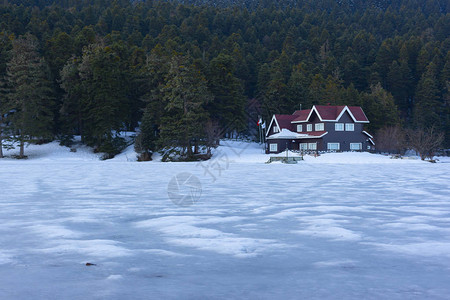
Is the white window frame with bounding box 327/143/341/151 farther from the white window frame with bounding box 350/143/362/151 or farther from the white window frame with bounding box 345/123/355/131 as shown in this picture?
the white window frame with bounding box 345/123/355/131

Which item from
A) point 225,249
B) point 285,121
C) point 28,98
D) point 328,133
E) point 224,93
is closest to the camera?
point 225,249

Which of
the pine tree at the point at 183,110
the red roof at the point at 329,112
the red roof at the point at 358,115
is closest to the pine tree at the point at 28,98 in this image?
the pine tree at the point at 183,110

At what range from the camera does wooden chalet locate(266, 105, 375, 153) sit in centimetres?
6438

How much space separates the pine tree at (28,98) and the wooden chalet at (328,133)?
38.5 m

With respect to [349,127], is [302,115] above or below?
above

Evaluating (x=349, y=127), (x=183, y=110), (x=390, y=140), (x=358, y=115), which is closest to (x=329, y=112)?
(x=349, y=127)

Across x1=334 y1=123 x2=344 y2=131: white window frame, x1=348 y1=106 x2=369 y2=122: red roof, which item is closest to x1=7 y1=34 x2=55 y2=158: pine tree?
x1=334 y1=123 x2=344 y2=131: white window frame

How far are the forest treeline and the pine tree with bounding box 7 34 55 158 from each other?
8.0 inches

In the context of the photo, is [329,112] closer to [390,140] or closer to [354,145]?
[354,145]

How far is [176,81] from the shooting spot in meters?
59.2

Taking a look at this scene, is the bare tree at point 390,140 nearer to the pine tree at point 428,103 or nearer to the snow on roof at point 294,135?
the snow on roof at point 294,135

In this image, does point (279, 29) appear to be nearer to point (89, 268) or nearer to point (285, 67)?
point (285, 67)

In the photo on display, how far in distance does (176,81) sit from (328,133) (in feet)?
88.9

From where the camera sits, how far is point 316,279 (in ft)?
16.4
